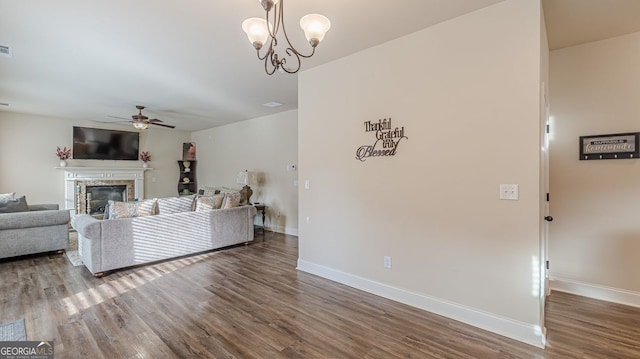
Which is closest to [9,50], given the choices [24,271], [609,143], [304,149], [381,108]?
[24,271]

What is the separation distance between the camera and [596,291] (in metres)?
2.97

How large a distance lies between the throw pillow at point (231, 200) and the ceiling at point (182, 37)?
1798mm

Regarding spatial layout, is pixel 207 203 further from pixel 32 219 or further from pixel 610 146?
pixel 610 146

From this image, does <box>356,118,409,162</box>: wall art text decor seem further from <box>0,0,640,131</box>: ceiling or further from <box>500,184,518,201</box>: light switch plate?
<box>500,184,518,201</box>: light switch plate

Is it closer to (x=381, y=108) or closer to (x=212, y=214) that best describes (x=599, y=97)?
(x=381, y=108)

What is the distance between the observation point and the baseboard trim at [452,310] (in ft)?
7.24

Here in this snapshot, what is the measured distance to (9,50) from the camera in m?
3.07

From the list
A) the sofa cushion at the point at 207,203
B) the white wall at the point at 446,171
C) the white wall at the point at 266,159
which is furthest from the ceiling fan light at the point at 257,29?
the white wall at the point at 266,159

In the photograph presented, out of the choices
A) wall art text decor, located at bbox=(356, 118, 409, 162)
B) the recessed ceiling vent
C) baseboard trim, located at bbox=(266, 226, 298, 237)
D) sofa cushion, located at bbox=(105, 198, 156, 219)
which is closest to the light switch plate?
wall art text decor, located at bbox=(356, 118, 409, 162)

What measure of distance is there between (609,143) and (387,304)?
2858 mm

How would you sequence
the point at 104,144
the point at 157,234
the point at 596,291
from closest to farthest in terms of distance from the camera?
the point at 596,291 < the point at 157,234 < the point at 104,144

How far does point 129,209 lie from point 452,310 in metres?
4.23

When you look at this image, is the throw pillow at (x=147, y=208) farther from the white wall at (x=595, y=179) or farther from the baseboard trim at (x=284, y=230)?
the white wall at (x=595, y=179)

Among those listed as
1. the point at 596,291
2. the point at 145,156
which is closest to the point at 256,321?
the point at 596,291
